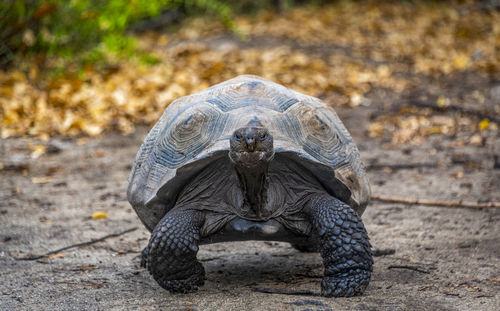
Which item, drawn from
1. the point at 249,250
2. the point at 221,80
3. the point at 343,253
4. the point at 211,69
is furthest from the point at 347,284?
the point at 211,69

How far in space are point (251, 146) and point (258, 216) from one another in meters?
0.40

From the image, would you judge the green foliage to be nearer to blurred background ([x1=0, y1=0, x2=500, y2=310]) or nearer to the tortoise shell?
blurred background ([x1=0, y1=0, x2=500, y2=310])

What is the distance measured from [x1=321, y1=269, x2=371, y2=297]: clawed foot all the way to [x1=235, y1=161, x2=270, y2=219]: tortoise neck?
1.16 ft

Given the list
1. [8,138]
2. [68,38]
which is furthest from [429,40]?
[8,138]

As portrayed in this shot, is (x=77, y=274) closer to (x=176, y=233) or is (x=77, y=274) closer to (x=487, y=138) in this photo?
(x=176, y=233)

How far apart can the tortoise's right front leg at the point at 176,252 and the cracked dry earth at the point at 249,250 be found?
6 cm

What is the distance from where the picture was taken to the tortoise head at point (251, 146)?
2.05 m

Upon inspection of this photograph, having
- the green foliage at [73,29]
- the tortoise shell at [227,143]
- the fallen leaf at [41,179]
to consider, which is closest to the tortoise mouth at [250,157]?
the tortoise shell at [227,143]

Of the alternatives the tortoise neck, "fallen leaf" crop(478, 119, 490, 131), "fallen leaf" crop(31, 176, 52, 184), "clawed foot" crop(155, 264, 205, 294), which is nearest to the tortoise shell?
the tortoise neck

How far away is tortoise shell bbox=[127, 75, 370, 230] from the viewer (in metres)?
2.39

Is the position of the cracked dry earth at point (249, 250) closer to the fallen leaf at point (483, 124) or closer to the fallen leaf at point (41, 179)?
the fallen leaf at point (41, 179)

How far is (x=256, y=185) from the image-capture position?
2.23m

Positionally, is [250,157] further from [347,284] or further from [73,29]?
[73,29]

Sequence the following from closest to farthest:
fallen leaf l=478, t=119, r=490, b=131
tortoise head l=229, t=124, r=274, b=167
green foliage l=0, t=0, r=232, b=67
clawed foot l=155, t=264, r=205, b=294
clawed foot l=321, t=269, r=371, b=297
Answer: tortoise head l=229, t=124, r=274, b=167, clawed foot l=321, t=269, r=371, b=297, clawed foot l=155, t=264, r=205, b=294, fallen leaf l=478, t=119, r=490, b=131, green foliage l=0, t=0, r=232, b=67
